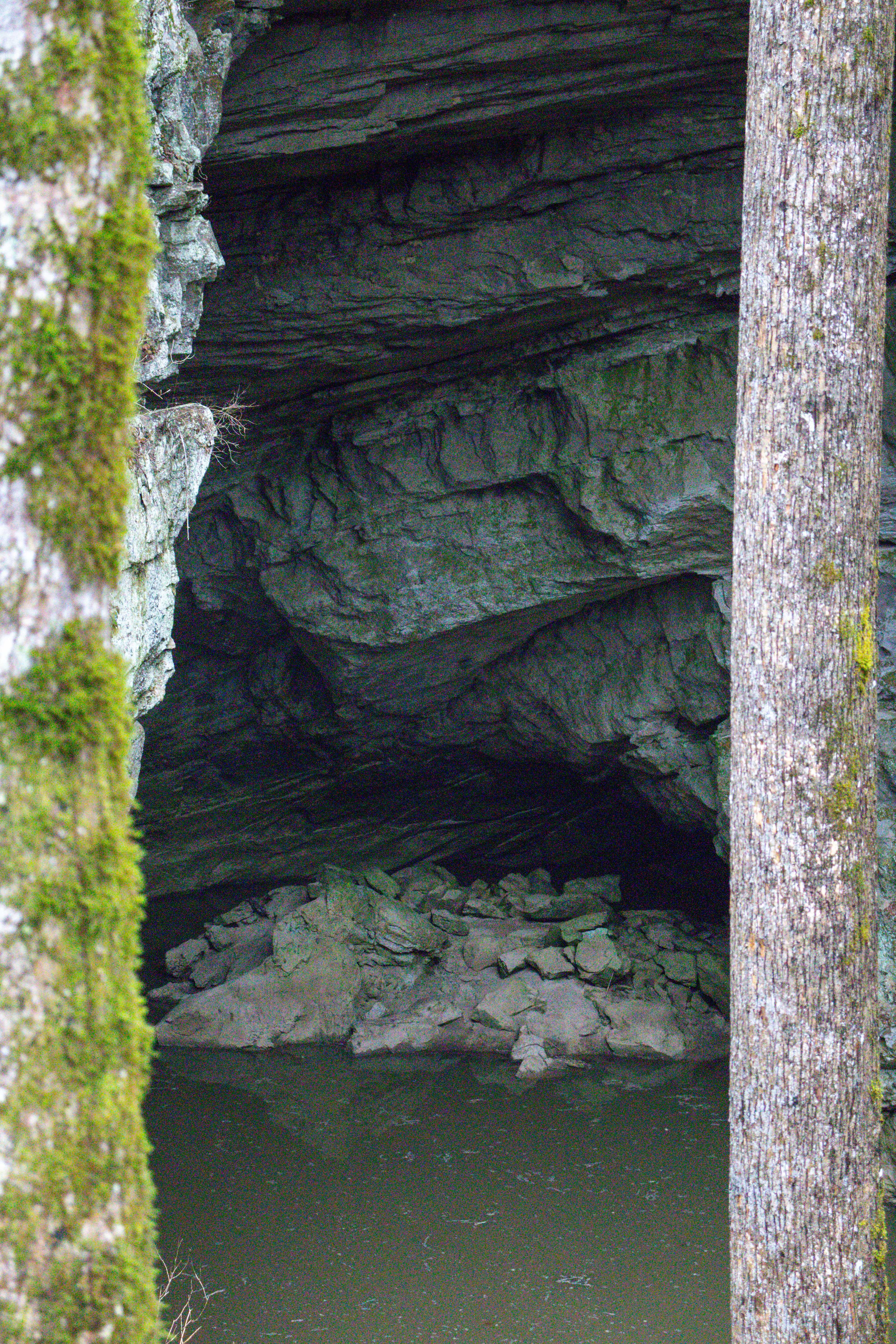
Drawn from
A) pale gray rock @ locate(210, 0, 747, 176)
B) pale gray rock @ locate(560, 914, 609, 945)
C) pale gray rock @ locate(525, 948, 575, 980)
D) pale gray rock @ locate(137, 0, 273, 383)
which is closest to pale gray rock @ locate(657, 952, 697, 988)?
pale gray rock @ locate(560, 914, 609, 945)

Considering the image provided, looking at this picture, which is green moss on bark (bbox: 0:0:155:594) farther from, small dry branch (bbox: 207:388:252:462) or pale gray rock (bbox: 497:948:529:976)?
pale gray rock (bbox: 497:948:529:976)

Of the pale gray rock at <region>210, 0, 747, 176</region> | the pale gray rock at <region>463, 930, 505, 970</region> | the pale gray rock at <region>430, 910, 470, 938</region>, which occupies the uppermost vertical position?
the pale gray rock at <region>210, 0, 747, 176</region>

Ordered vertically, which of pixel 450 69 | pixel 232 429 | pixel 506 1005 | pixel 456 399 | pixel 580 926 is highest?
pixel 450 69

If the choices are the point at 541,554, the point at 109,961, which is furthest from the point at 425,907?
the point at 109,961

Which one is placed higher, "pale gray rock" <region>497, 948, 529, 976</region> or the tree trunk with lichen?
the tree trunk with lichen

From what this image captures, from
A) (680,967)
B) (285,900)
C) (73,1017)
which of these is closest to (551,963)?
(680,967)

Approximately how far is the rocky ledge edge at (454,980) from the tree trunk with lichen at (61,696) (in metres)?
8.83

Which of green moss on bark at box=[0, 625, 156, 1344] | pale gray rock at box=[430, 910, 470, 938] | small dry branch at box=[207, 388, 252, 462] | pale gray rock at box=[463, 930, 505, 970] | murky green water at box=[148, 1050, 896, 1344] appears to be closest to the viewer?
green moss on bark at box=[0, 625, 156, 1344]

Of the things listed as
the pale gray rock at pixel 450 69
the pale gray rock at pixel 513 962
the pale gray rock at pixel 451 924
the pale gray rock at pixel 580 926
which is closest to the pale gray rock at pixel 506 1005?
the pale gray rock at pixel 513 962

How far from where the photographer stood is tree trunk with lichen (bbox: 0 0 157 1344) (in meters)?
1.52

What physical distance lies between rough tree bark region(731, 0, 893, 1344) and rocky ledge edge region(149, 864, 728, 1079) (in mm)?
6890

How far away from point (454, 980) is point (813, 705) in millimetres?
8748

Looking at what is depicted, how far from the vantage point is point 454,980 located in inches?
450

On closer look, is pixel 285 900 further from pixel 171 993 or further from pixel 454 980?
pixel 454 980
